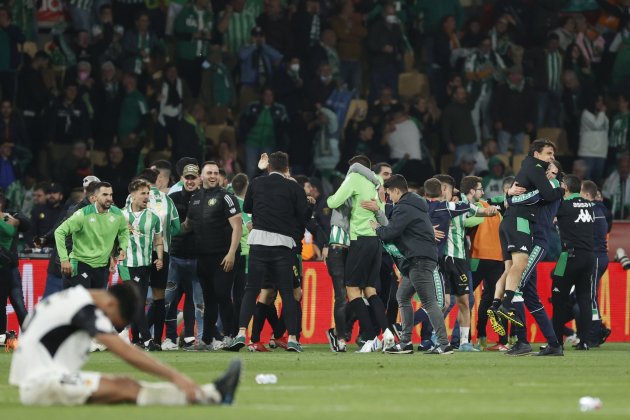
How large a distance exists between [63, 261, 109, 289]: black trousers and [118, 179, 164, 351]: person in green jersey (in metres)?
0.23

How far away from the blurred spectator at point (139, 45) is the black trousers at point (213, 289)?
8996 millimetres

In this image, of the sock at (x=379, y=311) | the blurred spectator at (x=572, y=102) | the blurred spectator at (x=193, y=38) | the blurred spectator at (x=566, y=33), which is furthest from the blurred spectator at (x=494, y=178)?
the sock at (x=379, y=311)

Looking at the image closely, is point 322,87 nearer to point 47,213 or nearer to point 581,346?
point 47,213

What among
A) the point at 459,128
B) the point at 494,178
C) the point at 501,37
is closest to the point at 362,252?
the point at 494,178

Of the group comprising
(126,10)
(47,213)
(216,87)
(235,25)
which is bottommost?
(47,213)

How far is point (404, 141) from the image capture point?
89.6 feet

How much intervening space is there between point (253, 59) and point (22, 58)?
14.0 feet

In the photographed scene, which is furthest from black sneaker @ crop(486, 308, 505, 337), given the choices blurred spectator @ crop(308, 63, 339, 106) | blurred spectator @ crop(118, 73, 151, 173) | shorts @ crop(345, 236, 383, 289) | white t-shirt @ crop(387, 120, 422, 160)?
blurred spectator @ crop(308, 63, 339, 106)

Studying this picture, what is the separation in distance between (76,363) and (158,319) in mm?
8507

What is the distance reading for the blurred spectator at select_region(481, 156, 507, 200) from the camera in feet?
86.3

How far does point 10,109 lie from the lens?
81.6 feet

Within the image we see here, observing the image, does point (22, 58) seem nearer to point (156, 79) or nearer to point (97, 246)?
point (156, 79)

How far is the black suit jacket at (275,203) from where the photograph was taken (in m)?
17.8

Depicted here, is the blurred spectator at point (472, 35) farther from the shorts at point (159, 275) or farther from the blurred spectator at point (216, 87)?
the shorts at point (159, 275)
